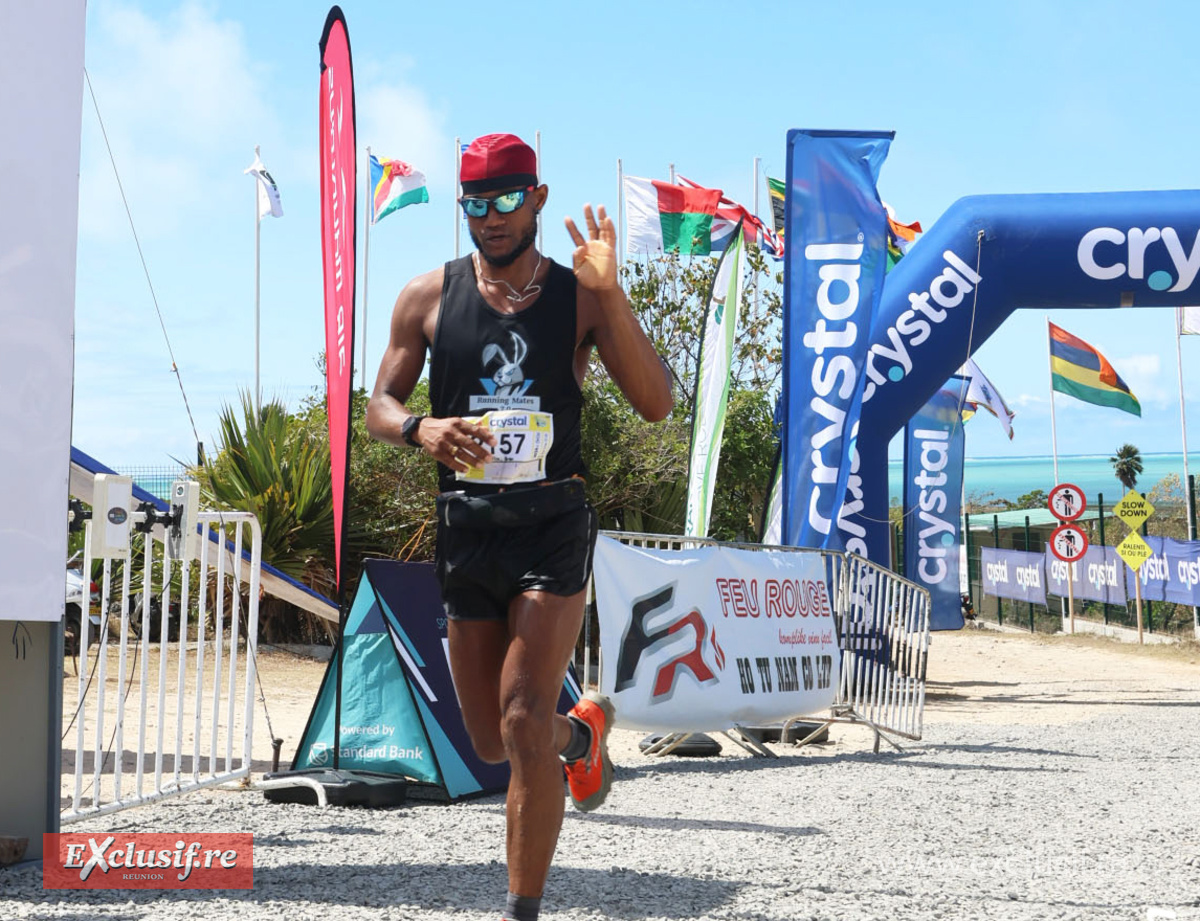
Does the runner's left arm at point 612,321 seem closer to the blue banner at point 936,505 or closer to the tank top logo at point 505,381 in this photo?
the tank top logo at point 505,381

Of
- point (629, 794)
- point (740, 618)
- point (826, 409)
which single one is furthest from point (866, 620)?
point (629, 794)

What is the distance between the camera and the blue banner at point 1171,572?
71.0 ft

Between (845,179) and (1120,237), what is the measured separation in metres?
2.74

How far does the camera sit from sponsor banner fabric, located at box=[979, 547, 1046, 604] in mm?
27594

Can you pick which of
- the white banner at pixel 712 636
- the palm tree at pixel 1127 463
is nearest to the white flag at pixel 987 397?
the white banner at pixel 712 636

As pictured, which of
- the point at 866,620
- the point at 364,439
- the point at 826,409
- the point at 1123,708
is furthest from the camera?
the point at 364,439

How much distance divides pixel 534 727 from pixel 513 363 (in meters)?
0.90

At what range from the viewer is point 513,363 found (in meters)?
3.26

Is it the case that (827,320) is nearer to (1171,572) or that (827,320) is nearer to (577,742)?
(577,742)

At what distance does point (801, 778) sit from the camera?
22.6ft

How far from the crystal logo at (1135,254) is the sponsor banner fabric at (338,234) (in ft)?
27.1

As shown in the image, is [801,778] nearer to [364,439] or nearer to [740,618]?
[740,618]

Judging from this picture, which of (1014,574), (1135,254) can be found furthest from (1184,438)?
(1135,254)

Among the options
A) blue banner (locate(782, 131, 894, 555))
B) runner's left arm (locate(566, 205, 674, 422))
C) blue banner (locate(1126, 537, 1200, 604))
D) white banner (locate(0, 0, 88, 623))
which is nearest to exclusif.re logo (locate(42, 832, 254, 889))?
white banner (locate(0, 0, 88, 623))
